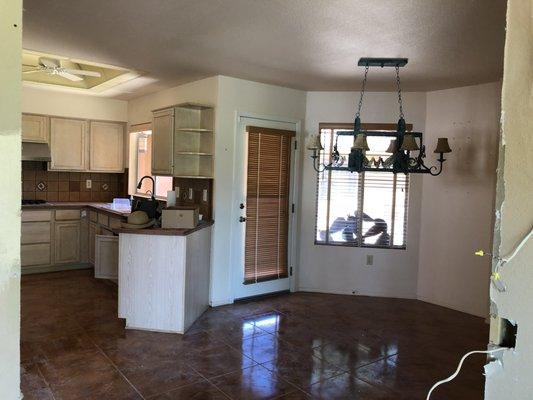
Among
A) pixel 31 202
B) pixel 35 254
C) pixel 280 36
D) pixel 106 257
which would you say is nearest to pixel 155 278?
pixel 106 257

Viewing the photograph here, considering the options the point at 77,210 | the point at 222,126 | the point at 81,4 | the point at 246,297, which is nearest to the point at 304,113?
the point at 222,126

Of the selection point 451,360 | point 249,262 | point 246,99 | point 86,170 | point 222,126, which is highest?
point 246,99

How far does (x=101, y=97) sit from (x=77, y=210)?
5.51 feet

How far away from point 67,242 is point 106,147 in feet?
4.86

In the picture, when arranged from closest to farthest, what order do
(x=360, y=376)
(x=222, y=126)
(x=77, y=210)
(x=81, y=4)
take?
(x=81, y=4), (x=360, y=376), (x=222, y=126), (x=77, y=210)

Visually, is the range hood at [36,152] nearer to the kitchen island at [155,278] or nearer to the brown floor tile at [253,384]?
the kitchen island at [155,278]

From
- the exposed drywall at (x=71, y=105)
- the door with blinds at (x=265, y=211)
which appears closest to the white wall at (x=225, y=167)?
the door with blinds at (x=265, y=211)

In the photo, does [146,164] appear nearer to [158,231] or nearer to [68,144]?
[68,144]

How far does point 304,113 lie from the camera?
5203 millimetres

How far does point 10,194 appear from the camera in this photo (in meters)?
0.82

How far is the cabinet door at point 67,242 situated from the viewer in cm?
575

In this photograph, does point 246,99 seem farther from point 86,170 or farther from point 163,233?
point 86,170

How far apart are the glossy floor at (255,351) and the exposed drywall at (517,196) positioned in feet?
6.77

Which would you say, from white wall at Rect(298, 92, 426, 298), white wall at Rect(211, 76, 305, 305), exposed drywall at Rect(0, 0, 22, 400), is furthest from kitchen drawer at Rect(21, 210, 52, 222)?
exposed drywall at Rect(0, 0, 22, 400)
